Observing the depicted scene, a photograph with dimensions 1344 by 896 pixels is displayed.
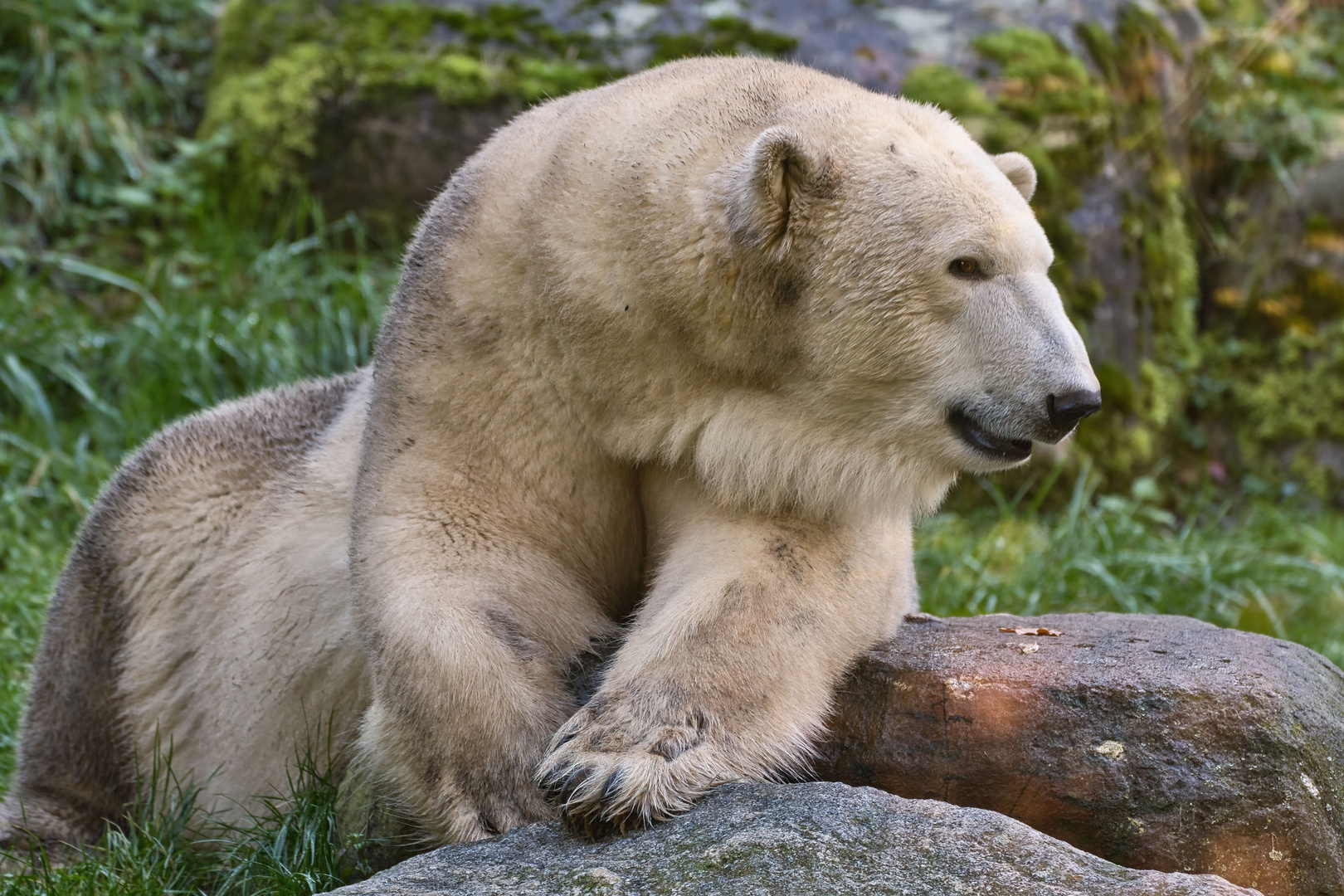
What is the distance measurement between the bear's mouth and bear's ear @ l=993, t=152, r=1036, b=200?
0.66 metres

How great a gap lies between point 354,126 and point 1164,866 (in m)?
5.77

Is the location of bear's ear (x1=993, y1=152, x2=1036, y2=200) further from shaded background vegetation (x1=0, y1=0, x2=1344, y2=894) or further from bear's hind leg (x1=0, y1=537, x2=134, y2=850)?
bear's hind leg (x1=0, y1=537, x2=134, y2=850)

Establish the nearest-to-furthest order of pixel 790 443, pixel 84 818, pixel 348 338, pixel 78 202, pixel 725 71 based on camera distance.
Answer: pixel 790 443, pixel 725 71, pixel 84 818, pixel 348 338, pixel 78 202

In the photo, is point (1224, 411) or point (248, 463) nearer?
point (248, 463)

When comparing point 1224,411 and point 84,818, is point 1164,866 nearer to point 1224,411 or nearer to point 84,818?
point 84,818

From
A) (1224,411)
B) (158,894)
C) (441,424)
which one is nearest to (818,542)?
(441,424)

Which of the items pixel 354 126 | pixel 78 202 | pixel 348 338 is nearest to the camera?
pixel 348 338

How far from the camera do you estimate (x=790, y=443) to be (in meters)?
2.85

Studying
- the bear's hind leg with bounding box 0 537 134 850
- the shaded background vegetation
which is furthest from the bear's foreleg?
the shaded background vegetation

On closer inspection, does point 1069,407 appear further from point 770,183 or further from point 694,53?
point 694,53

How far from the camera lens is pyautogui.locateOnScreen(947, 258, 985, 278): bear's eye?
272 cm

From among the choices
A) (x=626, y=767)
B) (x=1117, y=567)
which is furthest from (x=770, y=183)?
(x=1117, y=567)

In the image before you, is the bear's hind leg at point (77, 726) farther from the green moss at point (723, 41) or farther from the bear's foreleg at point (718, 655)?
the green moss at point (723, 41)

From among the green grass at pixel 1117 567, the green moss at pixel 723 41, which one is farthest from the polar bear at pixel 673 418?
the green moss at pixel 723 41
